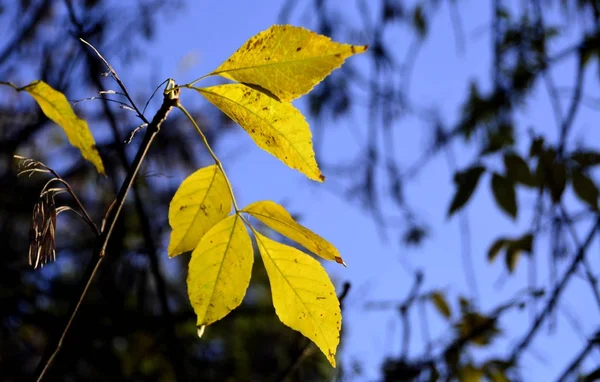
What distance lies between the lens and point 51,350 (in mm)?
490

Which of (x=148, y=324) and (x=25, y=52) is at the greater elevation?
(x=25, y=52)

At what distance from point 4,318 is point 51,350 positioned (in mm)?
1299

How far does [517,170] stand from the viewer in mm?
1374

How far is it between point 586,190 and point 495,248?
1.42 ft

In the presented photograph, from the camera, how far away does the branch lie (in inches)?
19.0

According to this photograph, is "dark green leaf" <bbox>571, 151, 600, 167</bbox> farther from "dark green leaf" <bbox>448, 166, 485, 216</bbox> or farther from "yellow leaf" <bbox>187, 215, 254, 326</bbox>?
"yellow leaf" <bbox>187, 215, 254, 326</bbox>

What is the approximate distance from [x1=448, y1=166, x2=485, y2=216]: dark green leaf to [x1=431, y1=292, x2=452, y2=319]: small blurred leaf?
1.56 ft

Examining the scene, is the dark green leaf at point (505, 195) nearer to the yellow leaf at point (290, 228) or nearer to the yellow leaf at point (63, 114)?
the yellow leaf at point (290, 228)

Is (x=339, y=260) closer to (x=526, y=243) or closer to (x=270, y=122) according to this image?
(x=270, y=122)

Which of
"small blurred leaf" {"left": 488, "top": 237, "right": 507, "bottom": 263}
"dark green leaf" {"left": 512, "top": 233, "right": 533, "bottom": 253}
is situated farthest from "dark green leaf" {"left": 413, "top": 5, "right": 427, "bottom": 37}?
"dark green leaf" {"left": 512, "top": 233, "right": 533, "bottom": 253}

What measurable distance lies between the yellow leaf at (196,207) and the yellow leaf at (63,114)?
88 millimetres

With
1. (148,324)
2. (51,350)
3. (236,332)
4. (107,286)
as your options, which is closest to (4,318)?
(107,286)

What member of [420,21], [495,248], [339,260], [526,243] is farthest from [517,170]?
[420,21]

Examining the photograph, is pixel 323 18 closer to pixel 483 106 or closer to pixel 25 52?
pixel 483 106
